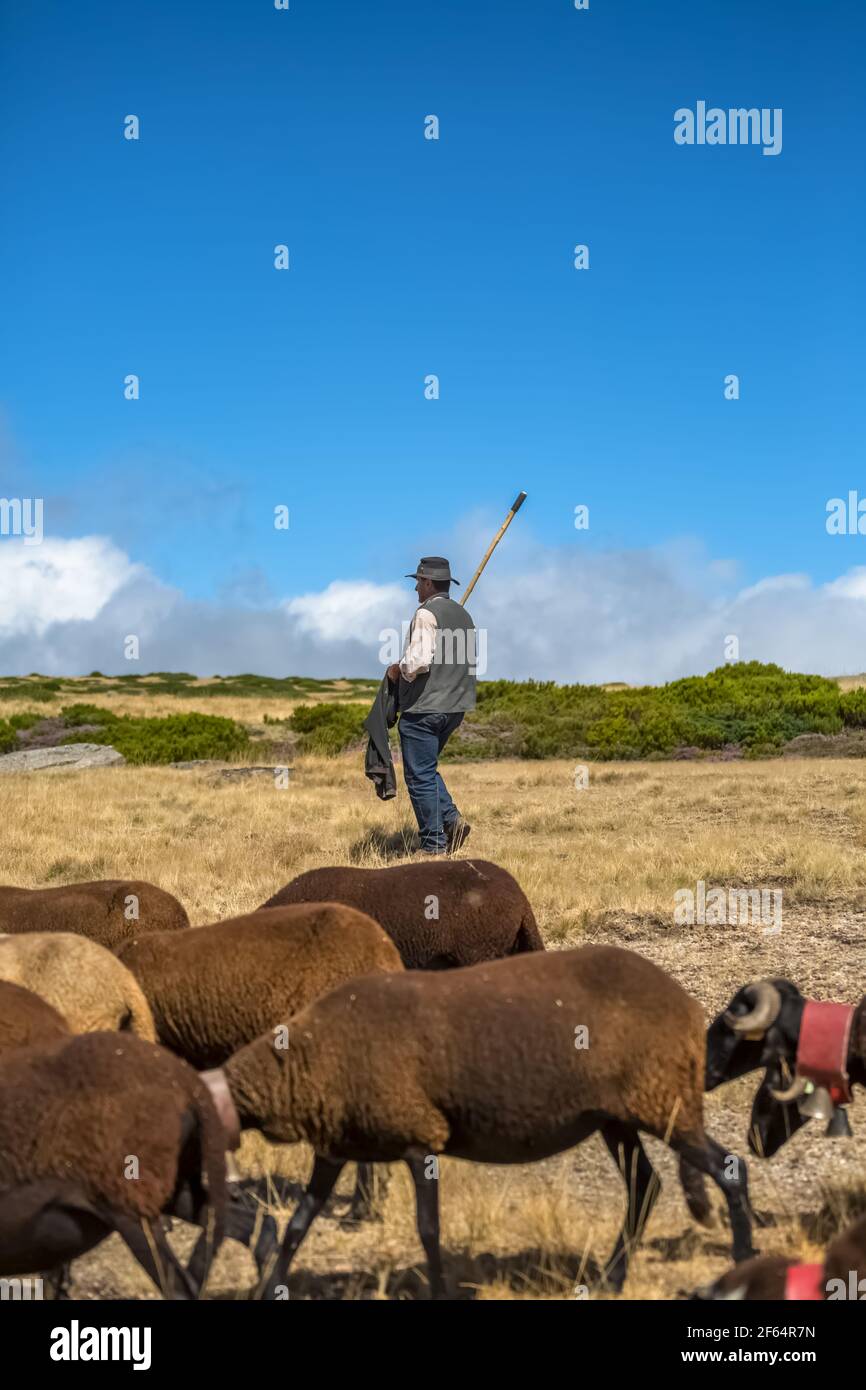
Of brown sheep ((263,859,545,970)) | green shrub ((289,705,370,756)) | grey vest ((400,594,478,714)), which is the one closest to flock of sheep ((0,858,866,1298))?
brown sheep ((263,859,545,970))

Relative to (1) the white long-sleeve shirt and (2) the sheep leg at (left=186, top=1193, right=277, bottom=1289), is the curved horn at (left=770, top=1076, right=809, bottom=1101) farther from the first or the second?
(1) the white long-sleeve shirt

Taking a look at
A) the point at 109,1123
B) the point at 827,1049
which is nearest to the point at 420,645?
the point at 827,1049

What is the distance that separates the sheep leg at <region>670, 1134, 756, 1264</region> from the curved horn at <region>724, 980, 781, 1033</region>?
389mm

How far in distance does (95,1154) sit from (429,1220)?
0.99 m

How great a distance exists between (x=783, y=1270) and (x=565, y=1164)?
2085 mm

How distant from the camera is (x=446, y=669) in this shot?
1095cm

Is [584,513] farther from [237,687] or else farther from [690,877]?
[237,687]

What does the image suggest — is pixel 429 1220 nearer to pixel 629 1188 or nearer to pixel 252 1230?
pixel 252 1230

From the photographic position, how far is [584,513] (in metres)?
12.8

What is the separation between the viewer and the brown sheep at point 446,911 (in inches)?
241

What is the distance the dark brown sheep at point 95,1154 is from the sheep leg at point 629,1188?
1221 mm

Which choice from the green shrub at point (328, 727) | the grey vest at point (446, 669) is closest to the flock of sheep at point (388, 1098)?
the grey vest at point (446, 669)

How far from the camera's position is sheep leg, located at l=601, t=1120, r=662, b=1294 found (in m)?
3.89
